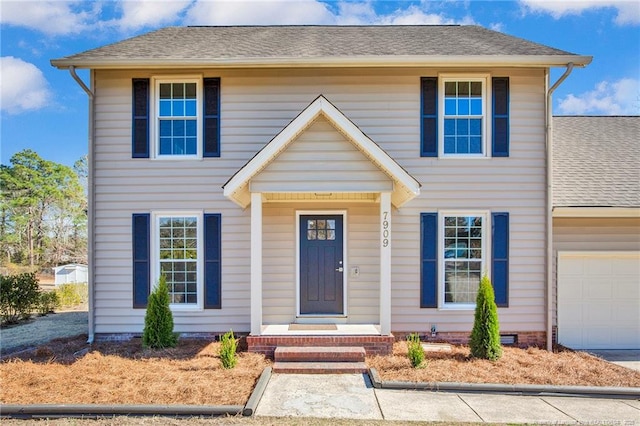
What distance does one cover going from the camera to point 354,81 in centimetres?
798

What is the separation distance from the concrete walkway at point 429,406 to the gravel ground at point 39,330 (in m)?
5.87

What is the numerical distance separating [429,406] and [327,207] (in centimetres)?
408

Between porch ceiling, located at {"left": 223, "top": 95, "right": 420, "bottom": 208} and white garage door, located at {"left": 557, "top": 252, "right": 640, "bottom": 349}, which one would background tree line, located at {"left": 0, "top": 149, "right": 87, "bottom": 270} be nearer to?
porch ceiling, located at {"left": 223, "top": 95, "right": 420, "bottom": 208}

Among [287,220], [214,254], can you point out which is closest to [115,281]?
[214,254]

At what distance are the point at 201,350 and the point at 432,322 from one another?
4.38 metres

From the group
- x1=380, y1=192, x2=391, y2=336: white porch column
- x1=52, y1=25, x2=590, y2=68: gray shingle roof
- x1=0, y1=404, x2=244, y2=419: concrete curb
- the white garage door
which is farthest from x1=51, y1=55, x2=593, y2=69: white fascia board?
x1=0, y1=404, x2=244, y2=419: concrete curb

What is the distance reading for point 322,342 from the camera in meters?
6.66

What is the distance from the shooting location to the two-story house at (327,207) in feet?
25.9

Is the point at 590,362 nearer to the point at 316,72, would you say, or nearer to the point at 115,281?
the point at 316,72

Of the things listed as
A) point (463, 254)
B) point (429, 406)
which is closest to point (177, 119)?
point (463, 254)

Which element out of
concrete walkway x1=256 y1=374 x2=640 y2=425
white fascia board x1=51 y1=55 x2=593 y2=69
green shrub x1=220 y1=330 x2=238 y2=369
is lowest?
concrete walkway x1=256 y1=374 x2=640 y2=425

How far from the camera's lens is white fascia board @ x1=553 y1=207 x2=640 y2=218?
7.86 metres

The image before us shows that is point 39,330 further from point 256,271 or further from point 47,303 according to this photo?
point 256,271

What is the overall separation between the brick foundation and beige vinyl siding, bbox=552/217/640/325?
395 cm
